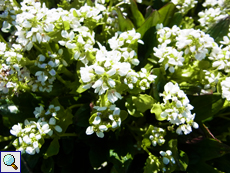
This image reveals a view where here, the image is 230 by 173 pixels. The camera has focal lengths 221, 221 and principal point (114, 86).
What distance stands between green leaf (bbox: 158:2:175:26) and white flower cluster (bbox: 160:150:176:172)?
131cm

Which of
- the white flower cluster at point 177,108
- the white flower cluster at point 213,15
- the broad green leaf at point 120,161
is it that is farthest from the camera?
the white flower cluster at point 213,15

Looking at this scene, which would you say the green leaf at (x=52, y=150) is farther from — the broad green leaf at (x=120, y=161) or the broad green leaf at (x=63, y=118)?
the broad green leaf at (x=120, y=161)

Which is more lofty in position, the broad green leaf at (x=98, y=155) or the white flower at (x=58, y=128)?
the white flower at (x=58, y=128)

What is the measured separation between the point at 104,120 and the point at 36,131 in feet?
1.42

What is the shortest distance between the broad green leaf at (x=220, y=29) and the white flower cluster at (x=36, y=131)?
158cm

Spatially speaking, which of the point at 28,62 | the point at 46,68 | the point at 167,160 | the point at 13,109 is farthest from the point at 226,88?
the point at 13,109

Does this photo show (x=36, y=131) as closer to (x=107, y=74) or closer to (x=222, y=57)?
(x=107, y=74)

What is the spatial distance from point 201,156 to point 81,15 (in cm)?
149

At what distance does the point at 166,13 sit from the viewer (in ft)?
7.16

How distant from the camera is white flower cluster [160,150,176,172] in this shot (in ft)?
4.91

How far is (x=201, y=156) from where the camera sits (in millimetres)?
1852

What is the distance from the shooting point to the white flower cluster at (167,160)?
1497 mm

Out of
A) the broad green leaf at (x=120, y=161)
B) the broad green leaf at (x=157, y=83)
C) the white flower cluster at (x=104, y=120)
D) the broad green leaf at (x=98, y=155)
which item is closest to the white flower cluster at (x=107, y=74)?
the white flower cluster at (x=104, y=120)

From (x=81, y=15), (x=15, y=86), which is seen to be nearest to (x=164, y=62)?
(x=81, y=15)
